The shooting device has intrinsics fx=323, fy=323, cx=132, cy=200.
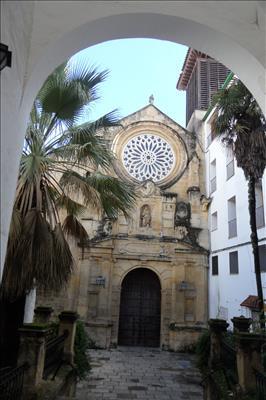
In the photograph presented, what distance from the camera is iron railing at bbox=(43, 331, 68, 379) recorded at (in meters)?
6.16

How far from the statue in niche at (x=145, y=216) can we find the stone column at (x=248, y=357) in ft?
38.8

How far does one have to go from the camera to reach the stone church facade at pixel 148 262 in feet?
52.1

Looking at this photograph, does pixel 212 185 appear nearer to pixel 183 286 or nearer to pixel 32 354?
pixel 183 286

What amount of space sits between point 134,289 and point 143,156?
773 centimetres

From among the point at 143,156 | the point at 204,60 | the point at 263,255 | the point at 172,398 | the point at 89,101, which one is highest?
the point at 204,60

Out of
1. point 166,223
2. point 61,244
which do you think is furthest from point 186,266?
point 61,244

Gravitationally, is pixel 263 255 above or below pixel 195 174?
below

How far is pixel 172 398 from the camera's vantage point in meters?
8.44

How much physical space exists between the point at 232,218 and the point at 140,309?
21.6 ft

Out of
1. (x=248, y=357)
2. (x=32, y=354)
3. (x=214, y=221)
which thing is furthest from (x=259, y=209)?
(x=32, y=354)

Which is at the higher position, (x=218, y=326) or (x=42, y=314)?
(x=42, y=314)

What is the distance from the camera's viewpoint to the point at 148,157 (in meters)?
19.4

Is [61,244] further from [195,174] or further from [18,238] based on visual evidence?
[195,174]

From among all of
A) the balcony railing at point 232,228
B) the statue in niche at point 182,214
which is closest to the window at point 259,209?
the balcony railing at point 232,228
